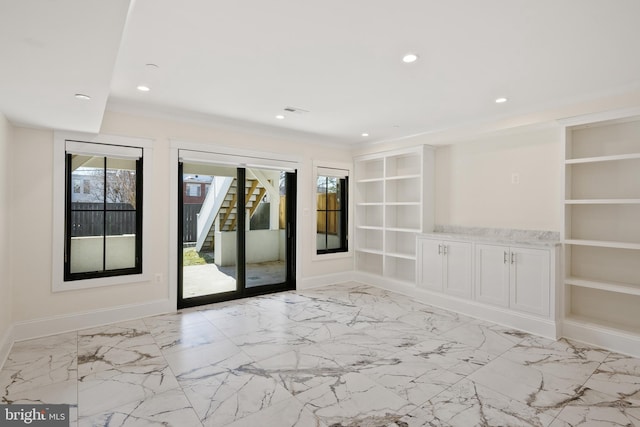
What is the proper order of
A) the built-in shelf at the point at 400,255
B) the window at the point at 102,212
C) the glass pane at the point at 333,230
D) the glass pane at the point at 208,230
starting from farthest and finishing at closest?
1. the glass pane at the point at 333,230
2. the built-in shelf at the point at 400,255
3. the glass pane at the point at 208,230
4. the window at the point at 102,212

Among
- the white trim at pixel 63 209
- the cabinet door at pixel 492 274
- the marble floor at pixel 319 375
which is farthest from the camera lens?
the cabinet door at pixel 492 274

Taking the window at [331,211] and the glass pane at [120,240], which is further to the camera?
the window at [331,211]

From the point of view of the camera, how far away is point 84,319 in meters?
3.60

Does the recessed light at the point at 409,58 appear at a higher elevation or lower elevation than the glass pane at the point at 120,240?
higher

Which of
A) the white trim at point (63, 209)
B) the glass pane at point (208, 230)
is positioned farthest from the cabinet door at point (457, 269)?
the white trim at point (63, 209)

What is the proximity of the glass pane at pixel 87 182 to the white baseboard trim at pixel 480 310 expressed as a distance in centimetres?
425

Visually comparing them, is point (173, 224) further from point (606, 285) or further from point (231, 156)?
point (606, 285)

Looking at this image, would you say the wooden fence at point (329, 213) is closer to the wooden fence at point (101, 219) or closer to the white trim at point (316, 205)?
the white trim at point (316, 205)

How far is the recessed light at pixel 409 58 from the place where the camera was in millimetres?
2535

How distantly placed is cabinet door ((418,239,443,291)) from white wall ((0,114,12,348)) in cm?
471

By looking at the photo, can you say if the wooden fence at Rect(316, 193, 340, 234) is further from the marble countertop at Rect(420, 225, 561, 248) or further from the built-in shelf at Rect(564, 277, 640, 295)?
the built-in shelf at Rect(564, 277, 640, 295)

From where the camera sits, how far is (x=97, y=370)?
2.70 meters

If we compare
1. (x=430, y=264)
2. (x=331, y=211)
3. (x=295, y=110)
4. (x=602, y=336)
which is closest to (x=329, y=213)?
(x=331, y=211)

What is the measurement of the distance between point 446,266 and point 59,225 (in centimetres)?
466
